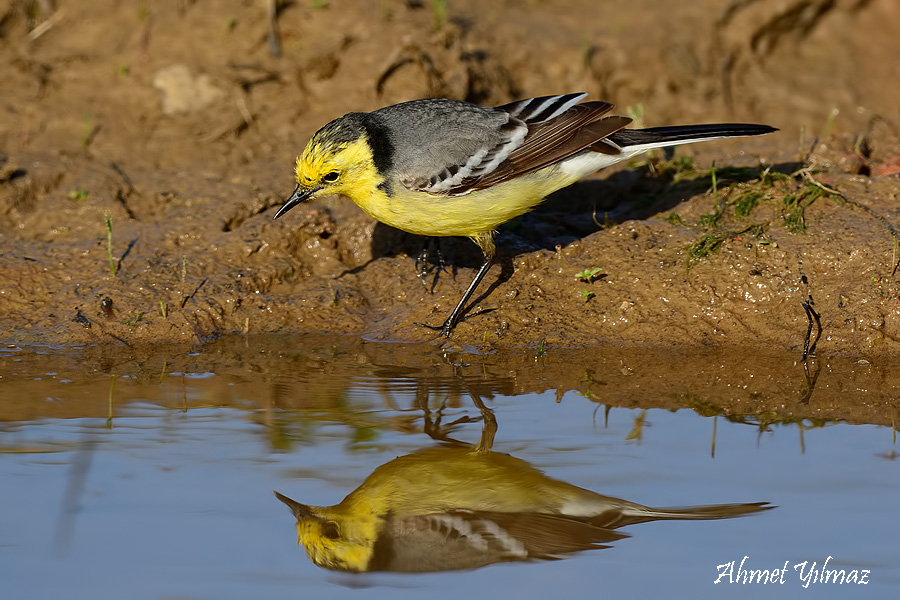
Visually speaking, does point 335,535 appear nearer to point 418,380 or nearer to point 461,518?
point 461,518

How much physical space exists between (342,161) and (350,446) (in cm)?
233

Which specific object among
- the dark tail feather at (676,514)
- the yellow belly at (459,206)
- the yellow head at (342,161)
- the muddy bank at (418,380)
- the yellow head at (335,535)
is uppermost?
the yellow head at (342,161)

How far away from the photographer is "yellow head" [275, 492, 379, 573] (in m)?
3.95

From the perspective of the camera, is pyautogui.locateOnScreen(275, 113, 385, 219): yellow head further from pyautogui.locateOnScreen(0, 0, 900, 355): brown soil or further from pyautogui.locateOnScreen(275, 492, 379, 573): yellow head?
pyautogui.locateOnScreen(275, 492, 379, 573): yellow head

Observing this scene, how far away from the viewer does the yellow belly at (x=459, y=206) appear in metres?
6.62

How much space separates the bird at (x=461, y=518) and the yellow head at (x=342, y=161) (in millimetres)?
2496

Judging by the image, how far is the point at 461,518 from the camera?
430 centimetres

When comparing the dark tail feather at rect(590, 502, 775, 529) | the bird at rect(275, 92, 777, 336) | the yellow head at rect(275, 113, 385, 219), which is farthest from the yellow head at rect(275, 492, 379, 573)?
the yellow head at rect(275, 113, 385, 219)

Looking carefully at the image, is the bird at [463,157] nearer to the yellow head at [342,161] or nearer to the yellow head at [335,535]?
the yellow head at [342,161]

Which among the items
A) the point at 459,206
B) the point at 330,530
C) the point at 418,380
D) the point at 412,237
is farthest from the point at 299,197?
the point at 330,530

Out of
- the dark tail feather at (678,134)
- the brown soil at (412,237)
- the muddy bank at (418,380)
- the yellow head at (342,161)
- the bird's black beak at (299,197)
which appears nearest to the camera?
the muddy bank at (418,380)

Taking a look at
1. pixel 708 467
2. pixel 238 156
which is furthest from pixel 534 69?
pixel 708 467

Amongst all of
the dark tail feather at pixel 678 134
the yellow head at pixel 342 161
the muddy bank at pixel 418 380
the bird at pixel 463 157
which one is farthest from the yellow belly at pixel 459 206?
the muddy bank at pixel 418 380

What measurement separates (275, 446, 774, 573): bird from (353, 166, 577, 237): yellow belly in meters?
2.31
